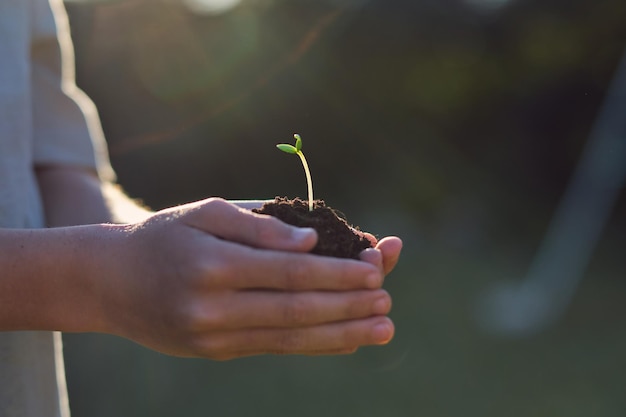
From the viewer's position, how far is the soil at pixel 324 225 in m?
1.33

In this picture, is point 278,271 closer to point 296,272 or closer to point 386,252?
point 296,272

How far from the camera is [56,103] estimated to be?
2.28 m

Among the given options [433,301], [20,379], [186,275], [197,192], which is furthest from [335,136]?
[186,275]

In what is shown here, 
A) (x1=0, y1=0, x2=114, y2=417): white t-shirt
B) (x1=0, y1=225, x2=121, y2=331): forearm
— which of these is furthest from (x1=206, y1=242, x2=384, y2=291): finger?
(x1=0, y1=0, x2=114, y2=417): white t-shirt

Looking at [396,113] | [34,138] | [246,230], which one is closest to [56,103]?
[34,138]

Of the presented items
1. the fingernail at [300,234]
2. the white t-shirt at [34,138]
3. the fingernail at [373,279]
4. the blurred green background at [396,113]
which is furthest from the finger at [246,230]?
the blurred green background at [396,113]

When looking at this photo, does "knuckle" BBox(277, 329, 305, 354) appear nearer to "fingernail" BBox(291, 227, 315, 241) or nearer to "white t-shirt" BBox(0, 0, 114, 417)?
"fingernail" BBox(291, 227, 315, 241)

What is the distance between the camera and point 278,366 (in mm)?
5457

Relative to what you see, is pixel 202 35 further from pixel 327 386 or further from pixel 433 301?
pixel 327 386

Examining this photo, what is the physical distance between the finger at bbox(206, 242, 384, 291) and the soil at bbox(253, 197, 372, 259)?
19 centimetres

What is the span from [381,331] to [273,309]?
21cm

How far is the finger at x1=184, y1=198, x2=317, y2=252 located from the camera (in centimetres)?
110

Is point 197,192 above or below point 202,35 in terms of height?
below

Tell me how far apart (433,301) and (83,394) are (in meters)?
3.59
